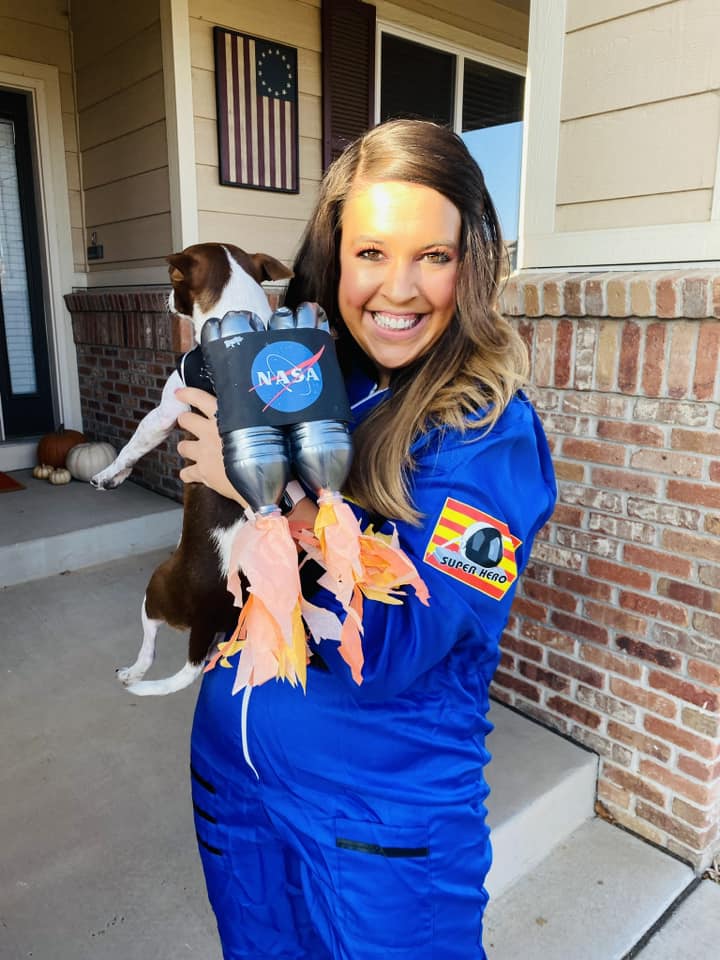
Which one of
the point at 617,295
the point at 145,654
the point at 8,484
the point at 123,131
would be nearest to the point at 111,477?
the point at 145,654

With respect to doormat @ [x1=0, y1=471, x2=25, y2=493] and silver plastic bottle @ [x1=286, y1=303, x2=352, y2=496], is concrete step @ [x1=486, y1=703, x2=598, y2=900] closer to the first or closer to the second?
silver plastic bottle @ [x1=286, y1=303, x2=352, y2=496]

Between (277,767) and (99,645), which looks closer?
(277,767)

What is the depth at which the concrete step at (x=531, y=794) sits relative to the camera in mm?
2029

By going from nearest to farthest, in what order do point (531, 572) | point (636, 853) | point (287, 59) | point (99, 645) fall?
point (636, 853)
point (531, 572)
point (99, 645)
point (287, 59)

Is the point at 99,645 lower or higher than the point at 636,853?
higher

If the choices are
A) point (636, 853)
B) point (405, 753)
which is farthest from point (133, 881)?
point (636, 853)

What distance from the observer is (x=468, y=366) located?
1089mm

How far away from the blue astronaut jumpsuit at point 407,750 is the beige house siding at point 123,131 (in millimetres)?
3507

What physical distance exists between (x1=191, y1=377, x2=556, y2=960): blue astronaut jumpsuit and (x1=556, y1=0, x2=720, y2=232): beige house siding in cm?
131

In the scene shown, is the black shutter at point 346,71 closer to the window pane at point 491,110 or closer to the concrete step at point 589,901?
the window pane at point 491,110

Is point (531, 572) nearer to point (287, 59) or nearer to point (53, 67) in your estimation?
point (287, 59)

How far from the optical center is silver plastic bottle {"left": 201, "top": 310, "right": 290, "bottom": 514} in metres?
0.82

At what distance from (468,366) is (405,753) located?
0.59 meters

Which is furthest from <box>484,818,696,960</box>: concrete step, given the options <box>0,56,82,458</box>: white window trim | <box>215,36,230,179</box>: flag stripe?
<box>0,56,82,458</box>: white window trim
